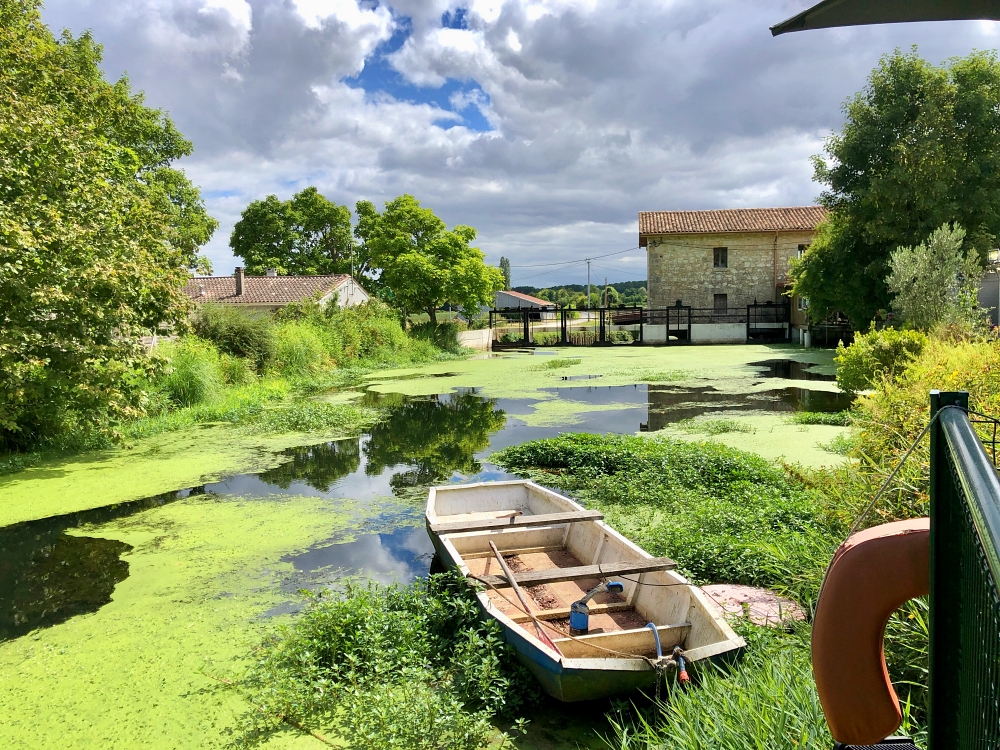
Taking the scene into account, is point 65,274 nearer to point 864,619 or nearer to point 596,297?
point 864,619

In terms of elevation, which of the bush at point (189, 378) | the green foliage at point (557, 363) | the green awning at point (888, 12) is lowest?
the green foliage at point (557, 363)

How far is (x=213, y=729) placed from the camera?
3.68m

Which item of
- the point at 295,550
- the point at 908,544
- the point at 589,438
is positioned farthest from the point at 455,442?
the point at 908,544

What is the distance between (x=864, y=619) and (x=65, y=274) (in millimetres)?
9529

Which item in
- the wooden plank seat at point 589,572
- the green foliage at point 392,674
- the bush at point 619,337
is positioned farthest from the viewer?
the bush at point 619,337

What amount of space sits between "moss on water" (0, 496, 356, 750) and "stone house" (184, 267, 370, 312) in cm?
2386

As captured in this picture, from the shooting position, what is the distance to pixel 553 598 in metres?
4.96

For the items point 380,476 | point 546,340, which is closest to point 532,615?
point 380,476

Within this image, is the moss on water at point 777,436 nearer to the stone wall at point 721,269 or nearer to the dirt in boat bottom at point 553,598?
the dirt in boat bottom at point 553,598

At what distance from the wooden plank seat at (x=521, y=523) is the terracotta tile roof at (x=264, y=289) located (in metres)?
25.4

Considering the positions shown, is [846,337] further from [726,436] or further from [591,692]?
[591,692]

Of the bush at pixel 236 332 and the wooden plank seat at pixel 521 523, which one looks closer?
the wooden plank seat at pixel 521 523

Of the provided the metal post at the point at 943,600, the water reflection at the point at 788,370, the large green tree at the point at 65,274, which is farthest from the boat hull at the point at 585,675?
the water reflection at the point at 788,370

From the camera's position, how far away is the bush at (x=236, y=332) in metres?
18.3
